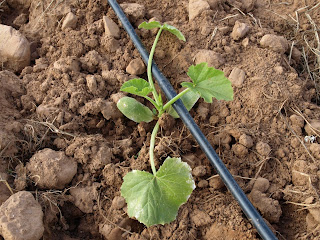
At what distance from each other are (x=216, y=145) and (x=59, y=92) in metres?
0.94

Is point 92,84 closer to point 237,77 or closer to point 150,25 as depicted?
point 150,25

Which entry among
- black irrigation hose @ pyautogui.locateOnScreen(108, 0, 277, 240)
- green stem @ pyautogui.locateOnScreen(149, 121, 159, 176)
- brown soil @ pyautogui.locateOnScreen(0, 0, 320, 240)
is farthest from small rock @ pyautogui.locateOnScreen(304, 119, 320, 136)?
green stem @ pyautogui.locateOnScreen(149, 121, 159, 176)

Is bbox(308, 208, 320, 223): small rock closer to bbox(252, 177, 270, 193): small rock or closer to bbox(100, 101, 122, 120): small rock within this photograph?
bbox(252, 177, 270, 193): small rock

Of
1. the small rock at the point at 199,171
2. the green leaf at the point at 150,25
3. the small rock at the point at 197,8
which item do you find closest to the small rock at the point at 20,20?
the green leaf at the point at 150,25

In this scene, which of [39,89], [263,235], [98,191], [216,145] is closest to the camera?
[263,235]

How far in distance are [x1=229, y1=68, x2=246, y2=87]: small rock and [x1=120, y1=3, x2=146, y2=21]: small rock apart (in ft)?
2.41

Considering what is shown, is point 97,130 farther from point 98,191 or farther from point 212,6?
point 212,6

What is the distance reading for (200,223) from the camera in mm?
1617

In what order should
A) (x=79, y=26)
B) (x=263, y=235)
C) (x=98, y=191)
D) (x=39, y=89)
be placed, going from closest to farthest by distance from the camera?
(x=263, y=235), (x=98, y=191), (x=39, y=89), (x=79, y=26)

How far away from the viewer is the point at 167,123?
190cm

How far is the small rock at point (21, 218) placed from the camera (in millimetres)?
1441

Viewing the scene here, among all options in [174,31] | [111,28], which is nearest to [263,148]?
[174,31]

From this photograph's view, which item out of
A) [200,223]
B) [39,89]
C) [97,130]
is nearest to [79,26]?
[39,89]

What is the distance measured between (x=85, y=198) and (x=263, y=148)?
95 centimetres
